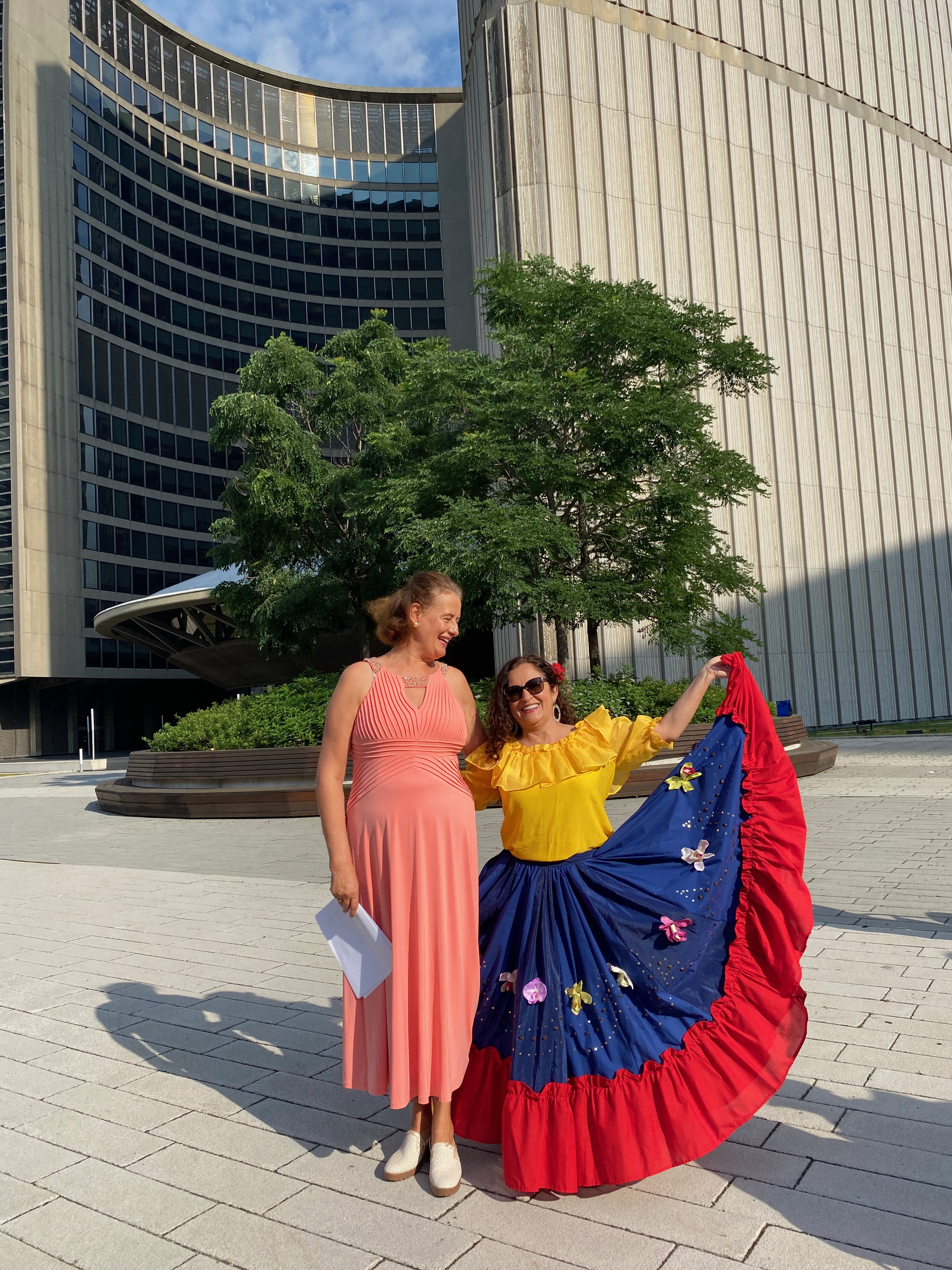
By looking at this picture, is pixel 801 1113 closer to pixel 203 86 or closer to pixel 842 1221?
pixel 842 1221

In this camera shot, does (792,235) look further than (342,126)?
No

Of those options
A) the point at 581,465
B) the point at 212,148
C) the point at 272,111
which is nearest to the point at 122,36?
the point at 212,148

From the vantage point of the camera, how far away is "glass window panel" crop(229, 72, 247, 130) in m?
58.8

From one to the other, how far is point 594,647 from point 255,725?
19.1 feet

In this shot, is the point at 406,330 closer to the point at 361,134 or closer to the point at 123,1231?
the point at 361,134

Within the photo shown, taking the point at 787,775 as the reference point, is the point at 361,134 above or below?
above

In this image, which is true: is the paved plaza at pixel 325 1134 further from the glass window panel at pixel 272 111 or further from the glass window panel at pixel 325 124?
the glass window panel at pixel 325 124

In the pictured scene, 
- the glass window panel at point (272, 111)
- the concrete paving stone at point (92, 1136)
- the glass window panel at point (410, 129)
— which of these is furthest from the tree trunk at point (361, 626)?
the glass window panel at point (410, 129)

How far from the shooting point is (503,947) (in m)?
3.18

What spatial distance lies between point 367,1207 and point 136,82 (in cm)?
6425

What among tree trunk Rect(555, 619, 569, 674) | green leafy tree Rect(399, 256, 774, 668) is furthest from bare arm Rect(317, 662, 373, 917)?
tree trunk Rect(555, 619, 569, 674)

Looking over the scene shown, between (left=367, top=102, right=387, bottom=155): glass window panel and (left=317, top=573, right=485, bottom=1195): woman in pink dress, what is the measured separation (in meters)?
65.7

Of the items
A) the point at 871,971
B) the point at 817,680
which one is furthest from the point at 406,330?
the point at 871,971

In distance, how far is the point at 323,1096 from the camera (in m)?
3.84
